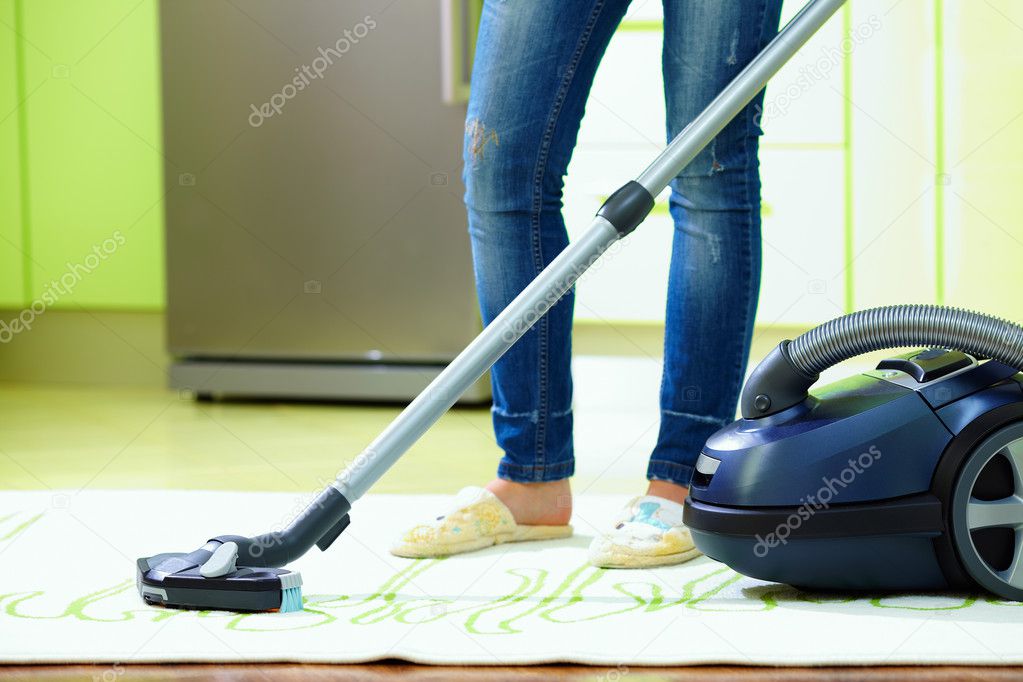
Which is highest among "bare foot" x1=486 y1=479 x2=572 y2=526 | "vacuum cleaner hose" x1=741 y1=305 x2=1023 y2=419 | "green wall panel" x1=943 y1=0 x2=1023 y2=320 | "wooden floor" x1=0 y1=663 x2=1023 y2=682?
"green wall panel" x1=943 y1=0 x2=1023 y2=320

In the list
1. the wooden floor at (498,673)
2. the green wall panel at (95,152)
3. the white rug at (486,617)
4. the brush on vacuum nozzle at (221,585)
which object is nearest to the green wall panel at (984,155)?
the white rug at (486,617)

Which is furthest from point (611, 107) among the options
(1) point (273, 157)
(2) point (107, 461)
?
(2) point (107, 461)

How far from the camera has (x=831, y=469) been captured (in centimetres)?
88

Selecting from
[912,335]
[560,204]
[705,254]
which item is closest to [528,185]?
[560,204]

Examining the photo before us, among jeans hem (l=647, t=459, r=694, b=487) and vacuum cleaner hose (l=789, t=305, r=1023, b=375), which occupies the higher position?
vacuum cleaner hose (l=789, t=305, r=1023, b=375)

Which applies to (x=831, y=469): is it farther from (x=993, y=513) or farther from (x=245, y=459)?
(x=245, y=459)

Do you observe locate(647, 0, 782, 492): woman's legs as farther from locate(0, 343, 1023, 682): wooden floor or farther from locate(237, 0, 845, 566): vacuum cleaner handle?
locate(0, 343, 1023, 682): wooden floor

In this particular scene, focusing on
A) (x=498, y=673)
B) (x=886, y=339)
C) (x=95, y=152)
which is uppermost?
(x=95, y=152)

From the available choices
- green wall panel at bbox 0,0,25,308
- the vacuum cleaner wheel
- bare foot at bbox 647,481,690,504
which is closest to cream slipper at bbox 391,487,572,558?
bare foot at bbox 647,481,690,504

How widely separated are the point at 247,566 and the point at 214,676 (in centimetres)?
14

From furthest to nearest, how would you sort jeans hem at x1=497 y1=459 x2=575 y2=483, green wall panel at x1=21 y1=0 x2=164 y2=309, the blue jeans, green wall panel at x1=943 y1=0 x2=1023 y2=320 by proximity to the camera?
green wall panel at x1=21 y1=0 x2=164 y2=309, green wall panel at x1=943 y1=0 x2=1023 y2=320, jeans hem at x1=497 y1=459 x2=575 y2=483, the blue jeans

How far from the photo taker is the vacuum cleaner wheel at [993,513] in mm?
868

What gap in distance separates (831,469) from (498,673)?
30cm

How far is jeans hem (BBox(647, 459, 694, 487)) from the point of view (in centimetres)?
111
